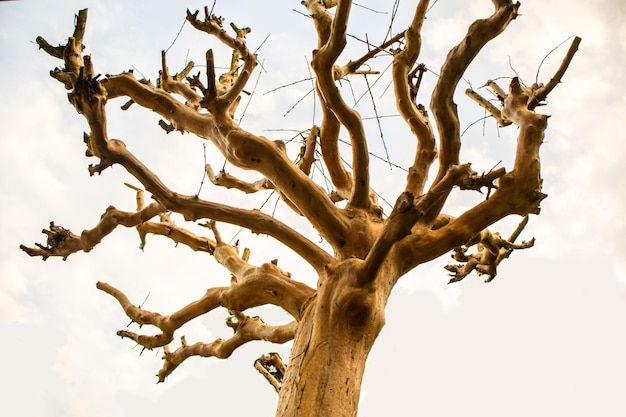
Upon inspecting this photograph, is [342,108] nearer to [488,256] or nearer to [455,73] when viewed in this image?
[455,73]

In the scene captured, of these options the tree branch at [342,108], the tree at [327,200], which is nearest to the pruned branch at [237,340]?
the tree at [327,200]

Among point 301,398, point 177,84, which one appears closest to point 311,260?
point 301,398

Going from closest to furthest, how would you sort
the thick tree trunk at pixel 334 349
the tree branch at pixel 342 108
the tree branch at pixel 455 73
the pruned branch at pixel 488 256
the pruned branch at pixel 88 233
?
the thick tree trunk at pixel 334 349 < the tree branch at pixel 455 73 < the tree branch at pixel 342 108 < the pruned branch at pixel 88 233 < the pruned branch at pixel 488 256

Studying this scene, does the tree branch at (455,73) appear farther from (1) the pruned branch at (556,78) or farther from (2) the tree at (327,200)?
(1) the pruned branch at (556,78)

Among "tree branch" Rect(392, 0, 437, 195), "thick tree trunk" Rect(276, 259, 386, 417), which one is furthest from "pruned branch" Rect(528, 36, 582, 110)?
"thick tree trunk" Rect(276, 259, 386, 417)

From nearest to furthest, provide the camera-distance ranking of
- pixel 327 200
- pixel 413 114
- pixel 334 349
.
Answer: pixel 334 349 < pixel 327 200 < pixel 413 114

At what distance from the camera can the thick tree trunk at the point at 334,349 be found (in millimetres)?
2180

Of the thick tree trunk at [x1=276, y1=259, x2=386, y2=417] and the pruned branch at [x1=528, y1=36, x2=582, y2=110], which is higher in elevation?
the pruned branch at [x1=528, y1=36, x2=582, y2=110]

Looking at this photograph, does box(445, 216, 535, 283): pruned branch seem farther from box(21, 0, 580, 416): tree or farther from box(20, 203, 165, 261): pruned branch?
box(20, 203, 165, 261): pruned branch

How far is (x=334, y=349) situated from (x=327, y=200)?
44.7 inches

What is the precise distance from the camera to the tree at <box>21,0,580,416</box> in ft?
7.88

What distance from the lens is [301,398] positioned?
2.18 meters

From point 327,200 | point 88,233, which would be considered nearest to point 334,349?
point 327,200

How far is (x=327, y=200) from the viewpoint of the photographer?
3.16m
